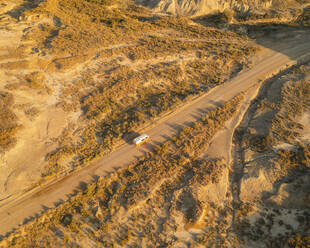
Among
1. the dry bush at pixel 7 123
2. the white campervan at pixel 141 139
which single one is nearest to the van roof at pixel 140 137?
the white campervan at pixel 141 139

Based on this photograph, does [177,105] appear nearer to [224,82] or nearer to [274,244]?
[224,82]

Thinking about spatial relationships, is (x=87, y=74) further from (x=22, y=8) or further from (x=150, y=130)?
(x=22, y=8)

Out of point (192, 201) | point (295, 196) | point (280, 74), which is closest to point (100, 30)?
point (280, 74)

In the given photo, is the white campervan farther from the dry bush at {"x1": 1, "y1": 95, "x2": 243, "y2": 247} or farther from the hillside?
the dry bush at {"x1": 1, "y1": 95, "x2": 243, "y2": 247}

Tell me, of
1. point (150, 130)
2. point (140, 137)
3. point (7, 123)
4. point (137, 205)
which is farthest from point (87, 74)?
point (137, 205)

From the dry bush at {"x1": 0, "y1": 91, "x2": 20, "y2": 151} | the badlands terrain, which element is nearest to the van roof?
the badlands terrain

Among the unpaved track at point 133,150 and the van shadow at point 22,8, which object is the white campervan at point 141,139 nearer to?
the unpaved track at point 133,150
